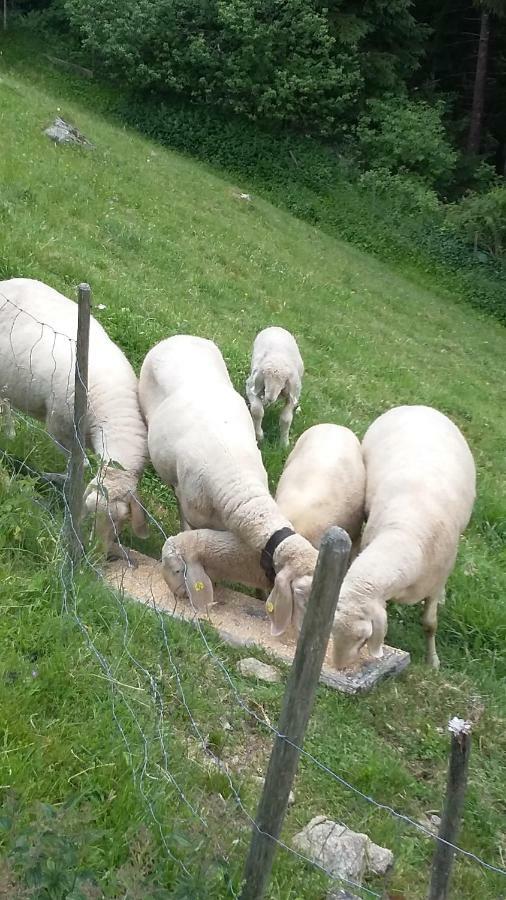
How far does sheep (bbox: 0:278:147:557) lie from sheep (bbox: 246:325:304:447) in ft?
6.18

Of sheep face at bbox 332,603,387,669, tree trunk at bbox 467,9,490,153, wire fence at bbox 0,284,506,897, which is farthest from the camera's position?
tree trunk at bbox 467,9,490,153

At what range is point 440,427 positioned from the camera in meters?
7.50

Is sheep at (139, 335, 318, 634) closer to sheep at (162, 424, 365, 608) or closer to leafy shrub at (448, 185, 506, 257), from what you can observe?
sheep at (162, 424, 365, 608)

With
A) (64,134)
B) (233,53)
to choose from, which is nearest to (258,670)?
(64,134)

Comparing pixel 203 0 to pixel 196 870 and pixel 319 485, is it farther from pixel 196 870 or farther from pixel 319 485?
pixel 196 870

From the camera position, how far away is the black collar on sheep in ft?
19.7

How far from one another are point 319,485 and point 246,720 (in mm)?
2591

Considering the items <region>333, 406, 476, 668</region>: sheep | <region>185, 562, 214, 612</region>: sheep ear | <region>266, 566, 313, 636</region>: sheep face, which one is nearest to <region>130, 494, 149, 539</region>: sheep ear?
<region>185, 562, 214, 612</region>: sheep ear

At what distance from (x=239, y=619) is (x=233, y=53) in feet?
77.5

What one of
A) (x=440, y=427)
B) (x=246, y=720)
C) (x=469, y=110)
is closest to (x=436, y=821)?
(x=246, y=720)

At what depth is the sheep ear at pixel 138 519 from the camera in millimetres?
6477

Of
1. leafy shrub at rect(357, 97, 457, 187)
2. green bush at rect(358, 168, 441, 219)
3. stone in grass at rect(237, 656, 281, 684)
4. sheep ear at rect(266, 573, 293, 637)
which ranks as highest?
sheep ear at rect(266, 573, 293, 637)

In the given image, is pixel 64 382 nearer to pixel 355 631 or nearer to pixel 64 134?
pixel 355 631

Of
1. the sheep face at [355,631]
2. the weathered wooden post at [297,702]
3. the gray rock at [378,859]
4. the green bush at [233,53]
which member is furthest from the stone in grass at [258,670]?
the green bush at [233,53]
